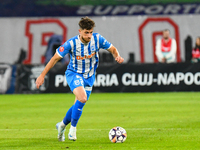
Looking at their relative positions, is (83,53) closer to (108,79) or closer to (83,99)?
(83,99)

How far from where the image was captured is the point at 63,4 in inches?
977

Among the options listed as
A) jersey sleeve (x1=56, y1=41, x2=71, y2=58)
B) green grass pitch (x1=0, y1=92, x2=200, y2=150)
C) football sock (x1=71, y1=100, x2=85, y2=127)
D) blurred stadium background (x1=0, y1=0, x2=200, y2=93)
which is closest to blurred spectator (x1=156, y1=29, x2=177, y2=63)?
green grass pitch (x1=0, y1=92, x2=200, y2=150)

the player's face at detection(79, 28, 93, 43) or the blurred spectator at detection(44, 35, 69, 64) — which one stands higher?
the blurred spectator at detection(44, 35, 69, 64)

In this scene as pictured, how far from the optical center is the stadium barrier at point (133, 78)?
17.4 meters

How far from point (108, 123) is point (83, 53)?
2394mm

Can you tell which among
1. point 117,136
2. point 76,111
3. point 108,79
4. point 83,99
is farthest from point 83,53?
point 108,79

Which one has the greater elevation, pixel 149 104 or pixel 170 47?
pixel 170 47

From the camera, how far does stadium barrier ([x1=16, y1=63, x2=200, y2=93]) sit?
1738 centimetres

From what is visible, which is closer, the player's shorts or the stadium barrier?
the player's shorts

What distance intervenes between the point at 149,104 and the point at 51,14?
43.5 feet

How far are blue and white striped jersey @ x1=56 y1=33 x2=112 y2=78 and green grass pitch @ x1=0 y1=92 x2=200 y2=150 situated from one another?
3.74 ft

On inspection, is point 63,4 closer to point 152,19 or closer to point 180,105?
point 152,19

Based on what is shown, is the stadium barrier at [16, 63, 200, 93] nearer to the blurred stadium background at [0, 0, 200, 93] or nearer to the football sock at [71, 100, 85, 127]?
the blurred stadium background at [0, 0, 200, 93]

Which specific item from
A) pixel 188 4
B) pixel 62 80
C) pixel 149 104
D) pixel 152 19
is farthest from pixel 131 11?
pixel 149 104
